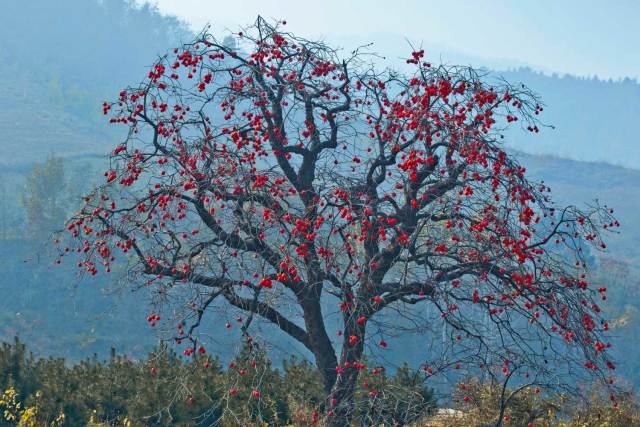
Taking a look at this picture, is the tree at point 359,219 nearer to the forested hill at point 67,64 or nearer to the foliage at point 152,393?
the foliage at point 152,393

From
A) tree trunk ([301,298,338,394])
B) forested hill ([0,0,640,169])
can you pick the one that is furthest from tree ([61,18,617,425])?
forested hill ([0,0,640,169])

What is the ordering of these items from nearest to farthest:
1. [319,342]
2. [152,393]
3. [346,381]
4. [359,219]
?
[359,219] < [346,381] < [319,342] < [152,393]

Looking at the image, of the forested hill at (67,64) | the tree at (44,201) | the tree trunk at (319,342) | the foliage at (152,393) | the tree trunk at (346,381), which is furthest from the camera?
the forested hill at (67,64)

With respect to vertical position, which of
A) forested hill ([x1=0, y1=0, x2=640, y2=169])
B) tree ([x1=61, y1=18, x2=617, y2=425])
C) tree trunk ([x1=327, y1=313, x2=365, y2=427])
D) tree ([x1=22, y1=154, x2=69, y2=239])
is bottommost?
tree trunk ([x1=327, y1=313, x2=365, y2=427])

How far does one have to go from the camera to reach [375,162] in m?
10.8

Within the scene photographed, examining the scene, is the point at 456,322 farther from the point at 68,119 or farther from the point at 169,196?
the point at 68,119

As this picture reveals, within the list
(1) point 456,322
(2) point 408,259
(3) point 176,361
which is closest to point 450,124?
(2) point 408,259

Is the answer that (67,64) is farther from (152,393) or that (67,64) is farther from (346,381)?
(346,381)

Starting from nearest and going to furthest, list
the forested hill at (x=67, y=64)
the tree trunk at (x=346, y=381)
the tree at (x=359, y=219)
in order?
the tree at (x=359, y=219), the tree trunk at (x=346, y=381), the forested hill at (x=67, y=64)

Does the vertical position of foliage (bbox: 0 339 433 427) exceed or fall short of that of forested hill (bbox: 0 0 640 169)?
it falls short

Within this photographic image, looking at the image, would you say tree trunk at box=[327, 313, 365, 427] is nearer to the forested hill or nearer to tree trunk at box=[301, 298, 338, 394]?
tree trunk at box=[301, 298, 338, 394]

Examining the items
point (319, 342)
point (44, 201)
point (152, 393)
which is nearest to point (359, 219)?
point (319, 342)

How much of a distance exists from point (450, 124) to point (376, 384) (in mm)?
5638

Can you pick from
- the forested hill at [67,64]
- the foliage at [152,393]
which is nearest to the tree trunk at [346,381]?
the foliage at [152,393]
